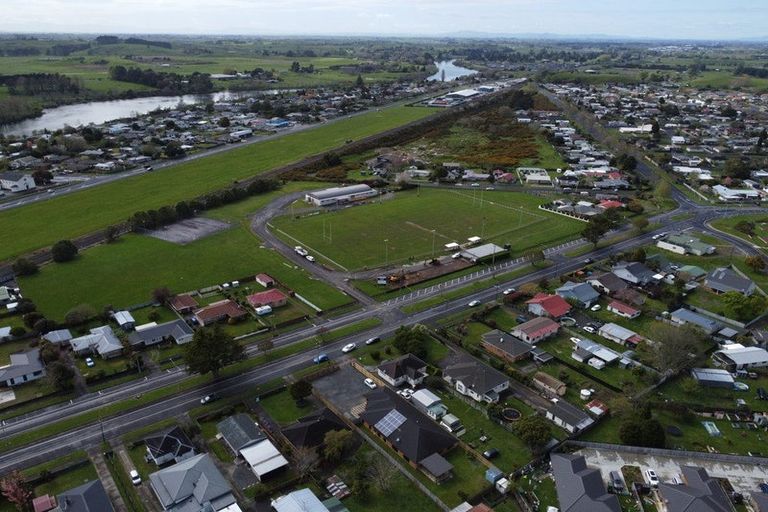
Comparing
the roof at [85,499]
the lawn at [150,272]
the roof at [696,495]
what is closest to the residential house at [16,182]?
the lawn at [150,272]

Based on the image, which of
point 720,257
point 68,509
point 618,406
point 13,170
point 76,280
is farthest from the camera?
point 13,170

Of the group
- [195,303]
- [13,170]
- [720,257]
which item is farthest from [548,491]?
[13,170]

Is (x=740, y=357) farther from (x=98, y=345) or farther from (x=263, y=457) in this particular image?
(x=98, y=345)

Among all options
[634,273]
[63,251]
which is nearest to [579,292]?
[634,273]

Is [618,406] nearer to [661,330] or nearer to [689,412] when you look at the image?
[689,412]

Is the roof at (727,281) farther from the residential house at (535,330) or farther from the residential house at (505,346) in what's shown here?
the residential house at (505,346)

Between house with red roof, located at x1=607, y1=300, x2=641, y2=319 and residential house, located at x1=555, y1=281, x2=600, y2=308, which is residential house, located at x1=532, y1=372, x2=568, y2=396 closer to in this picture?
residential house, located at x1=555, y1=281, x2=600, y2=308
